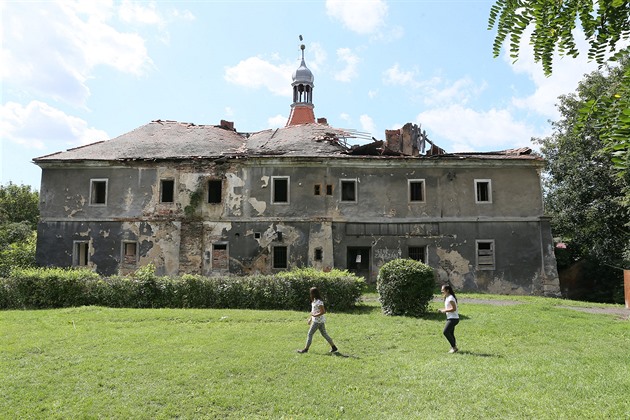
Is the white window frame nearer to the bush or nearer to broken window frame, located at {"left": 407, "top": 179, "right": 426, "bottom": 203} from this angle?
broken window frame, located at {"left": 407, "top": 179, "right": 426, "bottom": 203}

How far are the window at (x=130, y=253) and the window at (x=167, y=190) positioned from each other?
104 inches

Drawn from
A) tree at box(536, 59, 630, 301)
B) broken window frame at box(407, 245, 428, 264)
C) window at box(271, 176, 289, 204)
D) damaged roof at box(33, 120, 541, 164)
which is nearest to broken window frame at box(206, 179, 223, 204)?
damaged roof at box(33, 120, 541, 164)

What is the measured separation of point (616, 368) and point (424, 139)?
1817cm

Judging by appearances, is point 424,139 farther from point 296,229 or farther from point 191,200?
point 191,200

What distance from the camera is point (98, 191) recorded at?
80.9 ft

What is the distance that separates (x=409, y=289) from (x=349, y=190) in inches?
398

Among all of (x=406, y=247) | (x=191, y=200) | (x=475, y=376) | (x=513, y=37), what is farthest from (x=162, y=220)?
(x=513, y=37)

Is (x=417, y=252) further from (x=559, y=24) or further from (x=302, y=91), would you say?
(x=302, y=91)

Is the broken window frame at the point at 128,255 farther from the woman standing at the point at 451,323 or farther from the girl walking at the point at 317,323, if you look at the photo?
the woman standing at the point at 451,323

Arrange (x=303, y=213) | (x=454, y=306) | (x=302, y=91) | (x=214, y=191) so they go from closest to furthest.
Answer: (x=454, y=306) < (x=303, y=213) < (x=214, y=191) < (x=302, y=91)

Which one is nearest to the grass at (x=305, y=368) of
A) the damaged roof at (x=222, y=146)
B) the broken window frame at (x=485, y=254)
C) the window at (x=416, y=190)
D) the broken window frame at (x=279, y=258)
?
the broken window frame at (x=485, y=254)

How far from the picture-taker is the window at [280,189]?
2378 centimetres

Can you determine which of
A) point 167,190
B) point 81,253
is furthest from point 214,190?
point 81,253

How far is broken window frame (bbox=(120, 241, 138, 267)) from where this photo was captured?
77.3 feet
